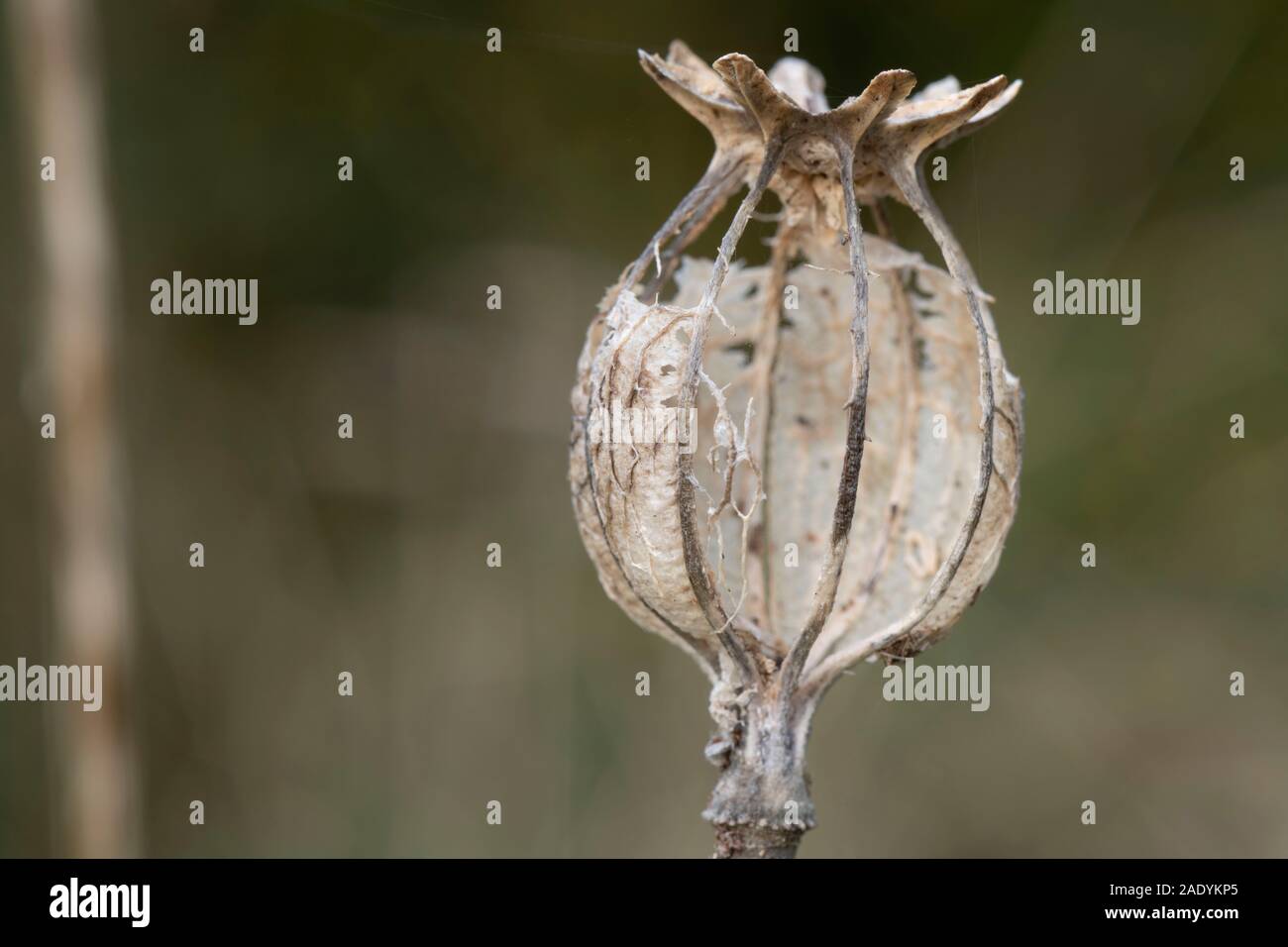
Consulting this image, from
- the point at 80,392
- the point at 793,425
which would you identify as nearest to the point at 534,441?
the point at 80,392

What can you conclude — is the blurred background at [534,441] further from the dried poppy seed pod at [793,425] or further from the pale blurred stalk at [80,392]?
the dried poppy seed pod at [793,425]

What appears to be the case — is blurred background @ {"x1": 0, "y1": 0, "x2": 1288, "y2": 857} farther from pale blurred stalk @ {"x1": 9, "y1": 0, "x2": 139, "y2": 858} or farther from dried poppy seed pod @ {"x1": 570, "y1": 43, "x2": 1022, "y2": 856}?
dried poppy seed pod @ {"x1": 570, "y1": 43, "x2": 1022, "y2": 856}

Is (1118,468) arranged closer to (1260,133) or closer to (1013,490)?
(1260,133)

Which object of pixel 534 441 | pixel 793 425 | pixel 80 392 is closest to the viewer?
pixel 793 425

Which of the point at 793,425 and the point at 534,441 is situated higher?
the point at 534,441

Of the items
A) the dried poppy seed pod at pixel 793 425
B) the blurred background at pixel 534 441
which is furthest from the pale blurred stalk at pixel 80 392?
the dried poppy seed pod at pixel 793 425

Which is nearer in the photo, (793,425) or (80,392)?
(793,425)

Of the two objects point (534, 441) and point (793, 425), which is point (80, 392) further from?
point (793, 425)

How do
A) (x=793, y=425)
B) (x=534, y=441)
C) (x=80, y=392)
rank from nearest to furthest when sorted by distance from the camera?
(x=793, y=425), (x=80, y=392), (x=534, y=441)
